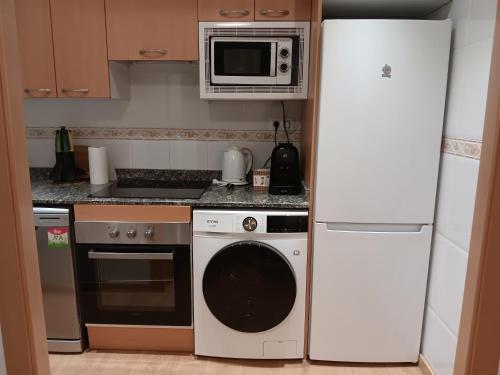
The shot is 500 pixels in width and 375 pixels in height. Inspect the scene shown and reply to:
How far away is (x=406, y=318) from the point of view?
6.15 ft

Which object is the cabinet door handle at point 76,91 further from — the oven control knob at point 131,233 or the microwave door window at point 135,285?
the microwave door window at point 135,285

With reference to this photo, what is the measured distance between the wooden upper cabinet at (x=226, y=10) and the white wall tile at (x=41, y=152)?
1.35m

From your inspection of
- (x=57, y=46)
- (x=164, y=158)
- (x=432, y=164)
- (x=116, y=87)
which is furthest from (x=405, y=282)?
(x=57, y=46)

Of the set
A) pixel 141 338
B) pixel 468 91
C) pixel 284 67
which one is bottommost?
pixel 141 338

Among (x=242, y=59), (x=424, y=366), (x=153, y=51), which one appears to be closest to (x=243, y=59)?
(x=242, y=59)

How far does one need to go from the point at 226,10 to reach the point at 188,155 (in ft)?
3.02

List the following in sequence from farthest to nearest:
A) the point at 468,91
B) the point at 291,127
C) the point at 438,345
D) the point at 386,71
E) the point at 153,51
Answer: the point at 291,127
the point at 153,51
the point at 438,345
the point at 386,71
the point at 468,91

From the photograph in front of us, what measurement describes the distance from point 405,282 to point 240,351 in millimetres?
928

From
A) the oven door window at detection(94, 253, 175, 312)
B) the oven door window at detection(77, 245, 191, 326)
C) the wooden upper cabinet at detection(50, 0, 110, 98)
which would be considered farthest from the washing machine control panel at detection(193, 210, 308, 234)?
the wooden upper cabinet at detection(50, 0, 110, 98)

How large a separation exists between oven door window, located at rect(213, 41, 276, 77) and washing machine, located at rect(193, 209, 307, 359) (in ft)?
2.43

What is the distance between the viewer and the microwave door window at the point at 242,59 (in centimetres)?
192

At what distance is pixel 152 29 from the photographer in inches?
77.2

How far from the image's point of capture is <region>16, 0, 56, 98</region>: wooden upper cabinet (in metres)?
1.97

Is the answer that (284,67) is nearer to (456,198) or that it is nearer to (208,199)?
(208,199)
